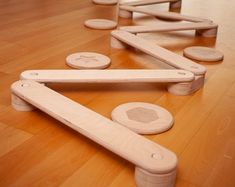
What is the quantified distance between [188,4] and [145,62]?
121cm

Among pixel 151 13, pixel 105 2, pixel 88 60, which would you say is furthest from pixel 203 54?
pixel 105 2

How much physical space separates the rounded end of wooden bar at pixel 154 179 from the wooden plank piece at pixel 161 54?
0.51m

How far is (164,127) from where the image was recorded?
33.7 inches

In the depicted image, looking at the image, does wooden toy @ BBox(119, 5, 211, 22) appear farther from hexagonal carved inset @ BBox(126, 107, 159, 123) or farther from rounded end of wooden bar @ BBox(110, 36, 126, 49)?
hexagonal carved inset @ BBox(126, 107, 159, 123)

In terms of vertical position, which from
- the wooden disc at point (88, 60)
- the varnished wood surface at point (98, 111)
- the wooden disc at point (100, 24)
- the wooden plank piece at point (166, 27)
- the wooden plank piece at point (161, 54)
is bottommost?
the varnished wood surface at point (98, 111)

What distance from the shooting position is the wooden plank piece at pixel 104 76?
0.98 meters

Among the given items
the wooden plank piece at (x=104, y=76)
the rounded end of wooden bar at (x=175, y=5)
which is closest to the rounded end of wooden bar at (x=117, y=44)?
the wooden plank piece at (x=104, y=76)

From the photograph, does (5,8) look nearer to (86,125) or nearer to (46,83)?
(46,83)

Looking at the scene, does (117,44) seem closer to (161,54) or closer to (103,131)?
(161,54)

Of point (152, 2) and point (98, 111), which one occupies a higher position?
point (152, 2)

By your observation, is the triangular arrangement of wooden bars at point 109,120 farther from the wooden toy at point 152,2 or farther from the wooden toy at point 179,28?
the wooden toy at point 152,2

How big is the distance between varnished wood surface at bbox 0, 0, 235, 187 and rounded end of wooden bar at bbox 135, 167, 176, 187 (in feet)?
0.13

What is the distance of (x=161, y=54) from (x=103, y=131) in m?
0.58

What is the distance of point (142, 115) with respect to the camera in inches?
35.0
